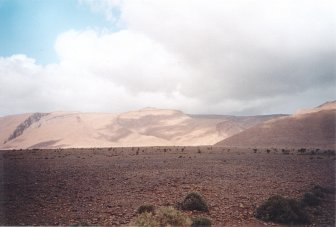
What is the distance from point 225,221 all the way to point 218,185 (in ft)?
24.0

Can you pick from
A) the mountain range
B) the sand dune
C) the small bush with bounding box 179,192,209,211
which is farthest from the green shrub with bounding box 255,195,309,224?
the sand dune

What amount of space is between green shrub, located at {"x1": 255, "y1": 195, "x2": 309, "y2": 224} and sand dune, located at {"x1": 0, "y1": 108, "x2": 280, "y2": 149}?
368ft

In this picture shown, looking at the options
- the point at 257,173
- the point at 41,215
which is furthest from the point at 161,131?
the point at 41,215

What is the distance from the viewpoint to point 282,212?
13156 mm

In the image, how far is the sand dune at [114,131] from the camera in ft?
437

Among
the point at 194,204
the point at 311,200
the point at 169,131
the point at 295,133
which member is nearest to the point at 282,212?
the point at 311,200

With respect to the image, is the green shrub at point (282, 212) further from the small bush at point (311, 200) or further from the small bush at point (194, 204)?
the small bush at point (194, 204)

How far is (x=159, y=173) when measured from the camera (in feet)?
83.6

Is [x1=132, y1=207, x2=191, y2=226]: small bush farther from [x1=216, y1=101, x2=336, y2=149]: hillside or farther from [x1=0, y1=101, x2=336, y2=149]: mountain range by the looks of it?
[x1=216, y1=101, x2=336, y2=149]: hillside

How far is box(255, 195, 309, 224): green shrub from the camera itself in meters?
12.8

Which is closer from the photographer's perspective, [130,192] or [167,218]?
[167,218]

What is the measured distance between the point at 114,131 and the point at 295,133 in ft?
305

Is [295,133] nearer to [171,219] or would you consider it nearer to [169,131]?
[171,219]

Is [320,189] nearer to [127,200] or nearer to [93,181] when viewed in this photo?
[127,200]
